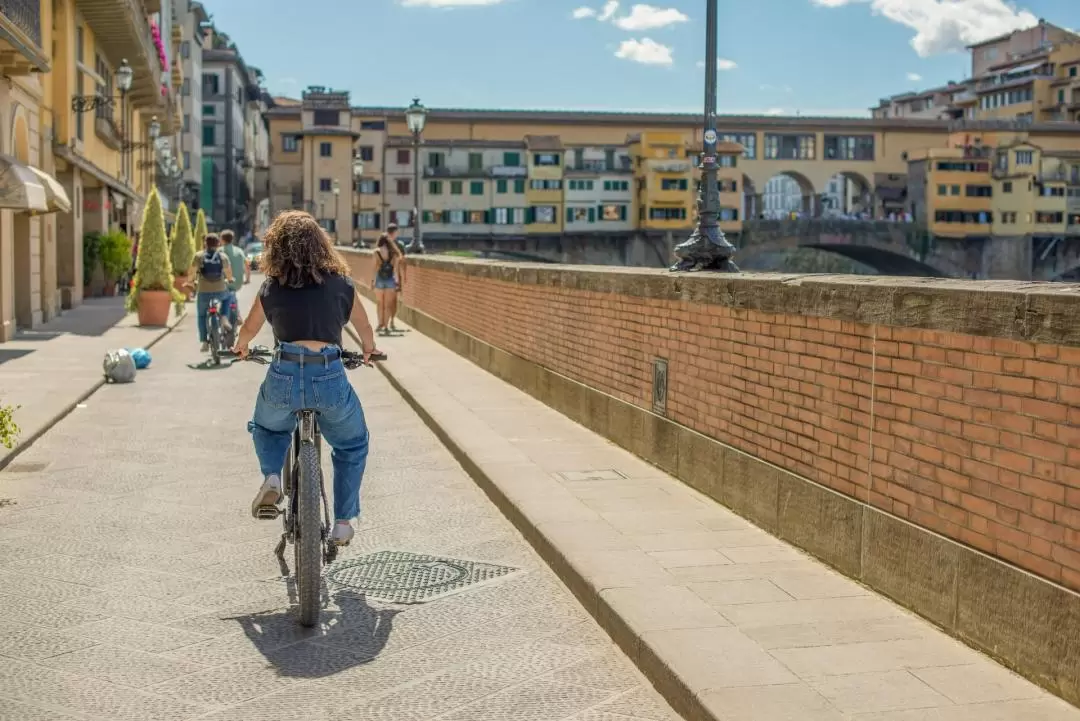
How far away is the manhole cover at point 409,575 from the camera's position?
6719mm

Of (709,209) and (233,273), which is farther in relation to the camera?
(233,273)

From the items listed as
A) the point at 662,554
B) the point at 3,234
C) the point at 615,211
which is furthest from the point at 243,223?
the point at 662,554

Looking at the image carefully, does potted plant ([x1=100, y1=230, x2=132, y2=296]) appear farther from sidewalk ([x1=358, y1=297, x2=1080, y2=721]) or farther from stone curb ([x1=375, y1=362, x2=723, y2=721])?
sidewalk ([x1=358, y1=297, x2=1080, y2=721])

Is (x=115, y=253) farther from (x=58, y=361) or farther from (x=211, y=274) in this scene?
(x=211, y=274)

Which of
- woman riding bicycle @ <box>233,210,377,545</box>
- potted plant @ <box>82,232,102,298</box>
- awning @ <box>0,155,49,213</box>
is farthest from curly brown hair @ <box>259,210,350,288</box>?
potted plant @ <box>82,232,102,298</box>

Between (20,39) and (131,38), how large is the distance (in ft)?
59.1

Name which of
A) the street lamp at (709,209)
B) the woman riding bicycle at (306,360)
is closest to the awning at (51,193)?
the street lamp at (709,209)

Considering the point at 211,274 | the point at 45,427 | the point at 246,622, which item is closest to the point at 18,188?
the point at 211,274

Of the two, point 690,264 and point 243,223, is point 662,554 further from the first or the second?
point 243,223

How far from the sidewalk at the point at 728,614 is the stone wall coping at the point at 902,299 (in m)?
1.26

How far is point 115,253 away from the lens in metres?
37.2

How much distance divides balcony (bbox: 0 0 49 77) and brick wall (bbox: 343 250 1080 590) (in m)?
13.8

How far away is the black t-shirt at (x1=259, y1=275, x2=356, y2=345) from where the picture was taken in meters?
6.34

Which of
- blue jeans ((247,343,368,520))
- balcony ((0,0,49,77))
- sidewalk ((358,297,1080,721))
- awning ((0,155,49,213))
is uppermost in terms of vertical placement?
balcony ((0,0,49,77))
